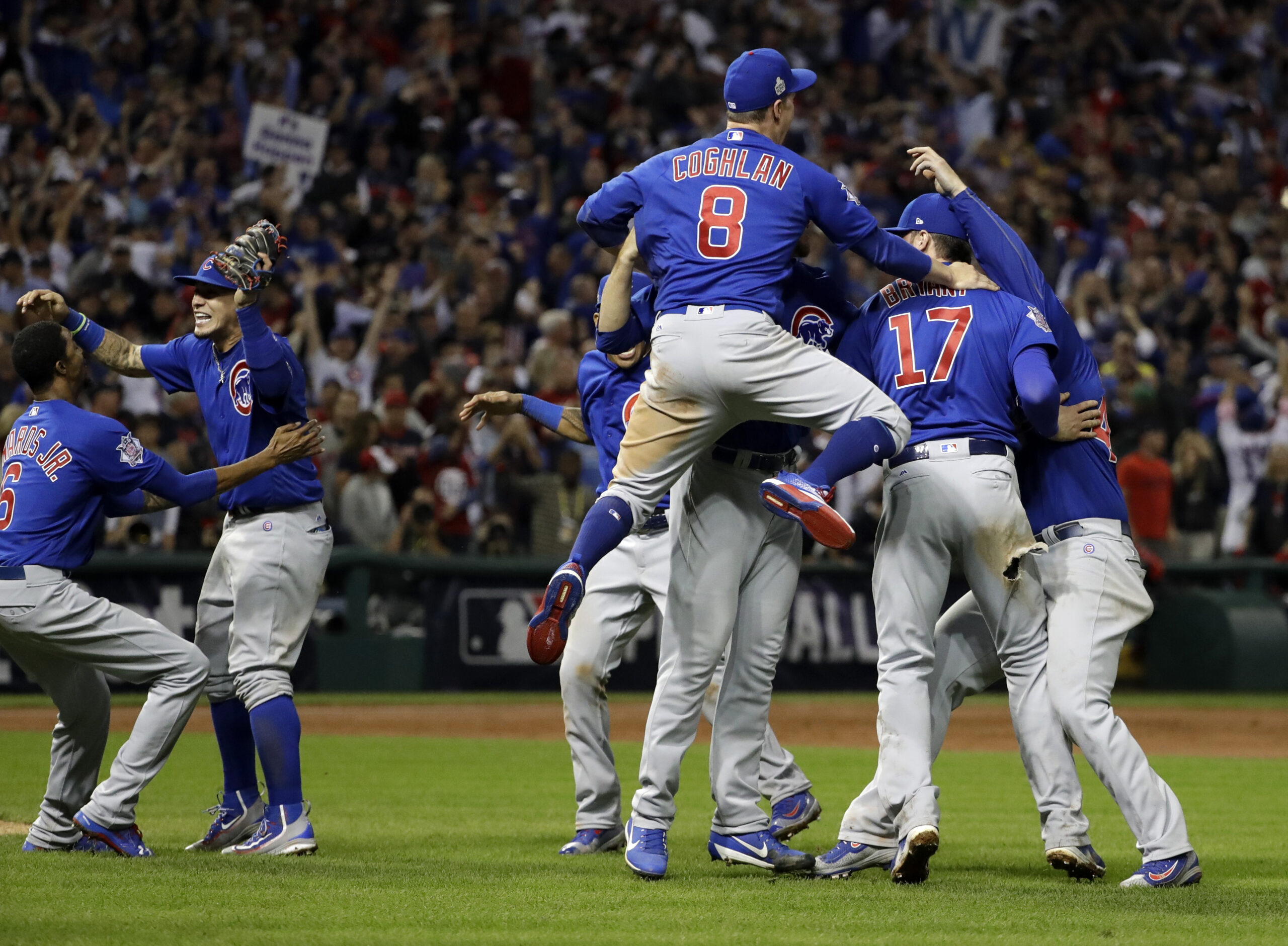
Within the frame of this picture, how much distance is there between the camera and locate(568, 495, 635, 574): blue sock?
17.6 ft

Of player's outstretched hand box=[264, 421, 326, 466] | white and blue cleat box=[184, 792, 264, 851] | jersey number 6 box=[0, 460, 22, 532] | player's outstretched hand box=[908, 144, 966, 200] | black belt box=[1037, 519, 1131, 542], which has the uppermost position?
player's outstretched hand box=[908, 144, 966, 200]

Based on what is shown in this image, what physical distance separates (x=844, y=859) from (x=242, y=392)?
301 centimetres

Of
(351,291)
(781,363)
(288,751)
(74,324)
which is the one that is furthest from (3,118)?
(781,363)

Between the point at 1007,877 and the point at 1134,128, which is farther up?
the point at 1134,128

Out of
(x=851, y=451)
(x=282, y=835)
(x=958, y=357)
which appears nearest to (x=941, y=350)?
(x=958, y=357)

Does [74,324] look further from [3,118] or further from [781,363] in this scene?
[3,118]

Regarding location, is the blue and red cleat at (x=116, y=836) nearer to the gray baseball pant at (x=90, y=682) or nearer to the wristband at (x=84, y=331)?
the gray baseball pant at (x=90, y=682)

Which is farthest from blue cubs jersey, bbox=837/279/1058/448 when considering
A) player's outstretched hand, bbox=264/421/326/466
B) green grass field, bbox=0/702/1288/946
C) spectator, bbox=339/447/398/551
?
spectator, bbox=339/447/398/551

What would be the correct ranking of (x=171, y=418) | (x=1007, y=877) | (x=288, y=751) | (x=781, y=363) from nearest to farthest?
(x=781, y=363), (x=1007, y=877), (x=288, y=751), (x=171, y=418)

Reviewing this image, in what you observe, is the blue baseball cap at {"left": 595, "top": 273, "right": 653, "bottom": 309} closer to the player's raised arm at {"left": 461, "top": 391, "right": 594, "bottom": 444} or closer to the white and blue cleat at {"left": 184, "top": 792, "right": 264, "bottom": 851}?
the player's raised arm at {"left": 461, "top": 391, "right": 594, "bottom": 444}

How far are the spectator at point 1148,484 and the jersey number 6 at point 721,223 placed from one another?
10232mm

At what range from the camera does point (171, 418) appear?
13.6 meters

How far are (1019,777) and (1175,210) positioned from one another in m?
12.0

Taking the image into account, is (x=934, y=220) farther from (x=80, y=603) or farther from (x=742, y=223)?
(x=80, y=603)
